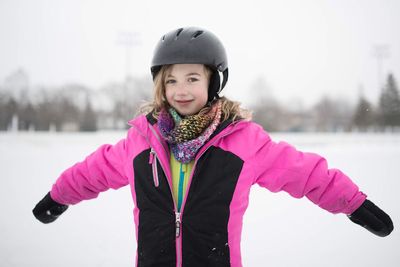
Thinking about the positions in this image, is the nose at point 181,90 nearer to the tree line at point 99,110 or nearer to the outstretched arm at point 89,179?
the outstretched arm at point 89,179

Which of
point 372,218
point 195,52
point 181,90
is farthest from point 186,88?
point 372,218

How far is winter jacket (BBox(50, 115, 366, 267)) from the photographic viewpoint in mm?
1589

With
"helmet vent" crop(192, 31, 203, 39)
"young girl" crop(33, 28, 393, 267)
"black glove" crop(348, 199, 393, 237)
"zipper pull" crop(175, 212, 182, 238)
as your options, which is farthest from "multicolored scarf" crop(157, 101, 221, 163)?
"black glove" crop(348, 199, 393, 237)

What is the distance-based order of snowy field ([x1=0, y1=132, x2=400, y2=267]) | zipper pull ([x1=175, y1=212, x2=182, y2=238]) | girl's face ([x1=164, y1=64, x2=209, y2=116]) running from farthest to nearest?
snowy field ([x1=0, y1=132, x2=400, y2=267]), girl's face ([x1=164, y1=64, x2=209, y2=116]), zipper pull ([x1=175, y1=212, x2=182, y2=238])

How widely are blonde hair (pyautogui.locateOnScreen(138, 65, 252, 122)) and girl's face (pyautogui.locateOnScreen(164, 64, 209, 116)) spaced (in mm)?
57

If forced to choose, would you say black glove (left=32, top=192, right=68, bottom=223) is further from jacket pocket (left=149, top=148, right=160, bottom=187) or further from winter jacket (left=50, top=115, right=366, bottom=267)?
jacket pocket (left=149, top=148, right=160, bottom=187)

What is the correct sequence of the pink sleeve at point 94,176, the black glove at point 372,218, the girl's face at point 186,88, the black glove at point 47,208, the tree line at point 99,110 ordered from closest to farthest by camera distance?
the black glove at point 372,218 < the girl's face at point 186,88 < the pink sleeve at point 94,176 < the black glove at point 47,208 < the tree line at point 99,110

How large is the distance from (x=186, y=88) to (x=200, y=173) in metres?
0.55

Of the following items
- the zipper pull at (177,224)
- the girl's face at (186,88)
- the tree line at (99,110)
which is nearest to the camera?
the zipper pull at (177,224)

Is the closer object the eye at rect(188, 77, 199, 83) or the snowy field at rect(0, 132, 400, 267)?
the eye at rect(188, 77, 199, 83)

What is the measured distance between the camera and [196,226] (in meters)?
1.58

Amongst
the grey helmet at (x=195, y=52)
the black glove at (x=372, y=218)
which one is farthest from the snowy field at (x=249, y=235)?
the grey helmet at (x=195, y=52)

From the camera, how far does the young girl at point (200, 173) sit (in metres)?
1.60

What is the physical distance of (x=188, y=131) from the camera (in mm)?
1742
